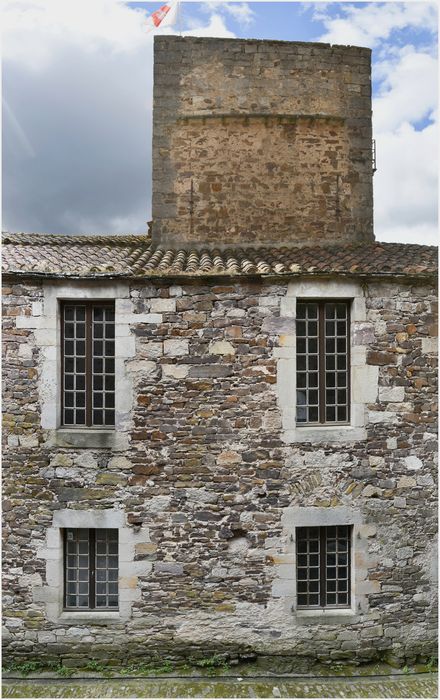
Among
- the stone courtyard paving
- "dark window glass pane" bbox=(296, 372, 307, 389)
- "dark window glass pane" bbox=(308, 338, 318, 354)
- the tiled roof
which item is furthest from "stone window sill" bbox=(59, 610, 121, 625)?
the tiled roof

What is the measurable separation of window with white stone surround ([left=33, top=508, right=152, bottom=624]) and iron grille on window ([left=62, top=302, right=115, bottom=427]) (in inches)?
56.6

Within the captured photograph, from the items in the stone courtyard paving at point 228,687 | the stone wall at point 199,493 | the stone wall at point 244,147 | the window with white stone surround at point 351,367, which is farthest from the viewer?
the stone wall at point 244,147

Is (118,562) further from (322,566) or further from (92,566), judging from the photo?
(322,566)

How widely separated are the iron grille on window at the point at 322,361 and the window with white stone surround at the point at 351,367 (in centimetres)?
10

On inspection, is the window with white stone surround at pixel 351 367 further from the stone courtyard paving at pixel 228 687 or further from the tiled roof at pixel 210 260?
the stone courtyard paving at pixel 228 687

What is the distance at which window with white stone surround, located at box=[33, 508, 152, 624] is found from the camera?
771 centimetres

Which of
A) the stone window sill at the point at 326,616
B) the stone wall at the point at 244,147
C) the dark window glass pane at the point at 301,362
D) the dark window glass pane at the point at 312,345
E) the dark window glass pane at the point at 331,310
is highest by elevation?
the stone wall at the point at 244,147

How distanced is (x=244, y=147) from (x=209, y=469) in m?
6.45

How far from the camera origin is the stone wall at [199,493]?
7.71m

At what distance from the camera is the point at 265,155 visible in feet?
33.5

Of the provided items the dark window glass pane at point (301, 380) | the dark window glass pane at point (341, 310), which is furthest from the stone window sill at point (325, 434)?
the dark window glass pane at point (341, 310)

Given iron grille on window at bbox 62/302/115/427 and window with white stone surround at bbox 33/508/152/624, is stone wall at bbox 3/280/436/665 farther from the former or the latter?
iron grille on window at bbox 62/302/115/427

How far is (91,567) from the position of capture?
26.2 feet

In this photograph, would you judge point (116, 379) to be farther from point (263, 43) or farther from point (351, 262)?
point (263, 43)
